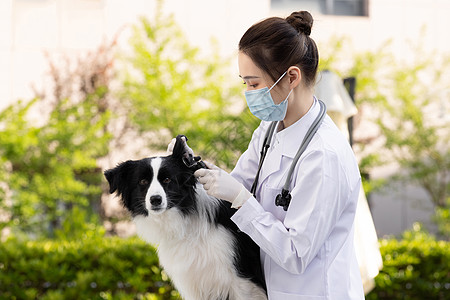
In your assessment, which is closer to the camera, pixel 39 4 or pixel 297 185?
pixel 297 185

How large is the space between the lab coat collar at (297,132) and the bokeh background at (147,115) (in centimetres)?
288

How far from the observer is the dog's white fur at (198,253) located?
2461 mm

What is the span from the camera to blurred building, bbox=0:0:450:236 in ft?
32.6

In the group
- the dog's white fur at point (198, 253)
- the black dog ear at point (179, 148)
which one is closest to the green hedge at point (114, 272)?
the dog's white fur at point (198, 253)

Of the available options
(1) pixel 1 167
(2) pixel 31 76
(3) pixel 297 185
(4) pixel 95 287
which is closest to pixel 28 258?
(4) pixel 95 287

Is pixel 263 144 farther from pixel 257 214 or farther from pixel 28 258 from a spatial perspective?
pixel 28 258

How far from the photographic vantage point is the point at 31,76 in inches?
395

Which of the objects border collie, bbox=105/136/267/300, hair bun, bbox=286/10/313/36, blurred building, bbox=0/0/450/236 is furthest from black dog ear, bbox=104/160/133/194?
blurred building, bbox=0/0/450/236

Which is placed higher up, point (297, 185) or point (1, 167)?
point (297, 185)

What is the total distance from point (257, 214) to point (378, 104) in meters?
8.93

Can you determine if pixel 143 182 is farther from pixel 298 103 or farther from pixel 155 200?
pixel 298 103

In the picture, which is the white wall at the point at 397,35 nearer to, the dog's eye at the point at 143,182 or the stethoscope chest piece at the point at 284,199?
the dog's eye at the point at 143,182

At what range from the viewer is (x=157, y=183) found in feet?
A: 8.38

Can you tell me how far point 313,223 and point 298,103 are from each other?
0.51 meters
